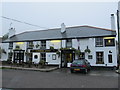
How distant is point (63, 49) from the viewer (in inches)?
646

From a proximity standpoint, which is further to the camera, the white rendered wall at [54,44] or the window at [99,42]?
the white rendered wall at [54,44]

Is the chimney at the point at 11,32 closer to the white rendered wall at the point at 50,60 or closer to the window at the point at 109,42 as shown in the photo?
the white rendered wall at the point at 50,60

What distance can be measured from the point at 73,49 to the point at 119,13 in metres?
7.71

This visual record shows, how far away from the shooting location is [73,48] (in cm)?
1611

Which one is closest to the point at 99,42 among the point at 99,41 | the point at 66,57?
the point at 99,41

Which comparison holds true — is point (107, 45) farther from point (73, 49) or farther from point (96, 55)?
point (73, 49)

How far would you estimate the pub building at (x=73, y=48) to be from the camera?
15256 millimetres

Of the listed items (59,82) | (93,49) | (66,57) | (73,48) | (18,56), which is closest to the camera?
(59,82)

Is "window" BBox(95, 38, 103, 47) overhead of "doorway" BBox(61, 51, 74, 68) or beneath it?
overhead

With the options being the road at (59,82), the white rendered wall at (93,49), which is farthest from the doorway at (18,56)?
the road at (59,82)

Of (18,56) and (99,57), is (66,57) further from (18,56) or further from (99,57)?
(18,56)

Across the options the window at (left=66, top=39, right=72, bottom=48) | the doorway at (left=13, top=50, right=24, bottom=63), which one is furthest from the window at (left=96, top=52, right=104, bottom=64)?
the doorway at (left=13, top=50, right=24, bottom=63)

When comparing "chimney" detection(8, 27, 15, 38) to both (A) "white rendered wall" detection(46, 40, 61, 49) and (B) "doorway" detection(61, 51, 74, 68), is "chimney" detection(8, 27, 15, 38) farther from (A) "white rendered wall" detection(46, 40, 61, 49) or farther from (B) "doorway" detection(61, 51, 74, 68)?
(B) "doorway" detection(61, 51, 74, 68)

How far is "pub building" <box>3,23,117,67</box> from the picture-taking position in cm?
1526
